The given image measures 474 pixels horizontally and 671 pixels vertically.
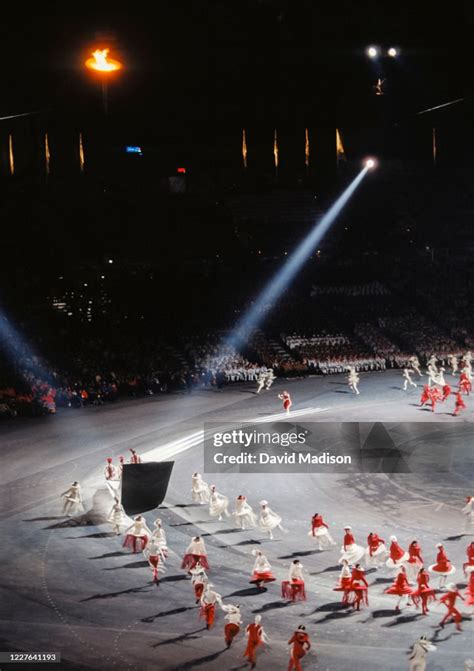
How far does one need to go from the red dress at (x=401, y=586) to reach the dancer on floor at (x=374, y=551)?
1.65m

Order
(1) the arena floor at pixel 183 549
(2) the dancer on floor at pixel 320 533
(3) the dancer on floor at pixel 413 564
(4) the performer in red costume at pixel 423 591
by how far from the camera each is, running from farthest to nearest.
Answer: (2) the dancer on floor at pixel 320 533, (3) the dancer on floor at pixel 413 564, (4) the performer in red costume at pixel 423 591, (1) the arena floor at pixel 183 549

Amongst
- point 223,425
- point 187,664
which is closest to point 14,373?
point 223,425

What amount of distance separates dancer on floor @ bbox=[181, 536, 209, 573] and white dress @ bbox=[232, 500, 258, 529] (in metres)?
3.11

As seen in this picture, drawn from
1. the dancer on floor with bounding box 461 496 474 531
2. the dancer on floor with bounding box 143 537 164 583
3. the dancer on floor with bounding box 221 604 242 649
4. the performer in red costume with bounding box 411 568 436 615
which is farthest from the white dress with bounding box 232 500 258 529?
the dancer on floor with bounding box 221 604 242 649

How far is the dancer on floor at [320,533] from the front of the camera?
1895 cm

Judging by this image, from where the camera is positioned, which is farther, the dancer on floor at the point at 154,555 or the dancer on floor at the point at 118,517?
the dancer on floor at the point at 118,517

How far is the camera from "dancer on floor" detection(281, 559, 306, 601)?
16172mm

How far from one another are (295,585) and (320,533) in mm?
2886

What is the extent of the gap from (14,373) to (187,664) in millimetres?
26715

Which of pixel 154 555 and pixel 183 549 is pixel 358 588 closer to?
pixel 154 555

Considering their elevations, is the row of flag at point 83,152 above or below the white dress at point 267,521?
above

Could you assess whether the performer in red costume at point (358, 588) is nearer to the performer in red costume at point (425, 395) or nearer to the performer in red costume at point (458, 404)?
the performer in red costume at point (458, 404)

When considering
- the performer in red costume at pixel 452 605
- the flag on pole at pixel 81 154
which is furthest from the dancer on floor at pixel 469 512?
the flag on pole at pixel 81 154

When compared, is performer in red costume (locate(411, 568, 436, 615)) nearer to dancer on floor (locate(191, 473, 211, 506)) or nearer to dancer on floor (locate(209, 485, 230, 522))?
dancer on floor (locate(209, 485, 230, 522))
